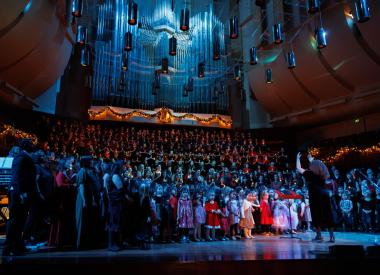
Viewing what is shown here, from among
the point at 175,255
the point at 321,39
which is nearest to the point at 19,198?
the point at 175,255

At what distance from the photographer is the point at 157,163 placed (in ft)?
41.3

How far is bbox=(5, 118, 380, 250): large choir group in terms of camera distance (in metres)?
5.36

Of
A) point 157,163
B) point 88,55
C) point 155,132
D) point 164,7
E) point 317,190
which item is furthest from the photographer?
point 164,7

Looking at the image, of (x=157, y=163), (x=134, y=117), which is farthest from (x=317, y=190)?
(x=134, y=117)

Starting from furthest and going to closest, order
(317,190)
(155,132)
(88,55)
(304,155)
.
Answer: (155,132) < (88,55) < (304,155) < (317,190)

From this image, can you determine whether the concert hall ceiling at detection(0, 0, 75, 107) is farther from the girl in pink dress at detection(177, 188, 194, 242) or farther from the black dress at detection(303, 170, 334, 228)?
the black dress at detection(303, 170, 334, 228)

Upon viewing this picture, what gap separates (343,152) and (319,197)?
946cm

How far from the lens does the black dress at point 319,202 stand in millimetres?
6000

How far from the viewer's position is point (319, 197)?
6.10 metres

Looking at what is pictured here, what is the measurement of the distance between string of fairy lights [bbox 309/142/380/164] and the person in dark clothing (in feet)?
28.0

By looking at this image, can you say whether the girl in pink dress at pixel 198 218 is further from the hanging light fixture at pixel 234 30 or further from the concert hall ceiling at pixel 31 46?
the concert hall ceiling at pixel 31 46

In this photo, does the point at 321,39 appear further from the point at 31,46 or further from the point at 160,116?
the point at 31,46

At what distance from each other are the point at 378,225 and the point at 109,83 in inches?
475

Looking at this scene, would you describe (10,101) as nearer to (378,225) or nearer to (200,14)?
(200,14)
